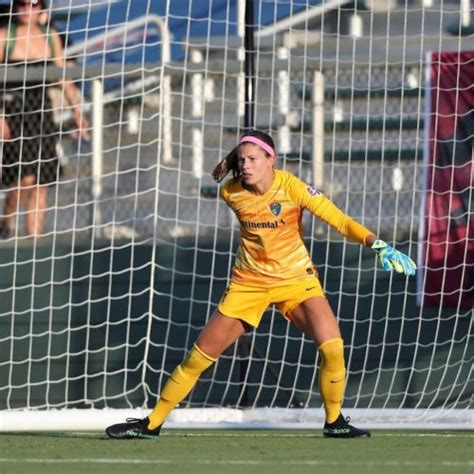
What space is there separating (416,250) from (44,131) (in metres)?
3.00

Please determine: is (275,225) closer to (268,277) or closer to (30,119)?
(268,277)

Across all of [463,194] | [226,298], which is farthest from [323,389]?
[463,194]

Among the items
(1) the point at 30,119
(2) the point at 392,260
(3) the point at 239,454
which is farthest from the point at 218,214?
(3) the point at 239,454

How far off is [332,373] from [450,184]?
3.09 m

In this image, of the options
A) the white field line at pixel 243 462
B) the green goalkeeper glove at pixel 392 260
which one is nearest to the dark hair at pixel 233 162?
the green goalkeeper glove at pixel 392 260

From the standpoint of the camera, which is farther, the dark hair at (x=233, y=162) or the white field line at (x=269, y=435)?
the white field line at (x=269, y=435)

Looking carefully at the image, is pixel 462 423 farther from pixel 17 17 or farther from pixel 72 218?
pixel 17 17

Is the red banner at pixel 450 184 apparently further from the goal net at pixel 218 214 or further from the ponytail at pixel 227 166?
the ponytail at pixel 227 166

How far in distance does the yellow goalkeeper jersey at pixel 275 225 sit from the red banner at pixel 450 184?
9.19ft

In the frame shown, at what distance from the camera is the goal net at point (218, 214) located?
1092cm

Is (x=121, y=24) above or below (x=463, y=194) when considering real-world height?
above

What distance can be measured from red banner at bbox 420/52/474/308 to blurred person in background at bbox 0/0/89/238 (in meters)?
2.61

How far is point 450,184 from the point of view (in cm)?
1074

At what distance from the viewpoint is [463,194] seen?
10.7 meters
